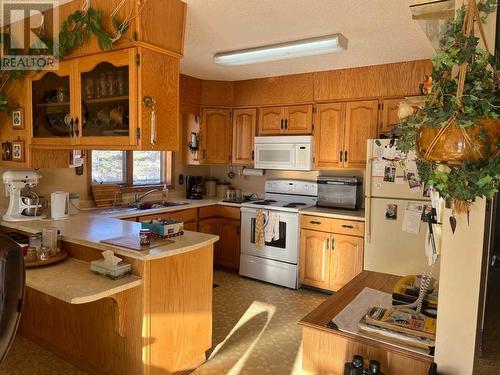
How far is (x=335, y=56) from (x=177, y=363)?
293cm

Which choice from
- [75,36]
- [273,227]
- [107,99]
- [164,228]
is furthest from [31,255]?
[273,227]

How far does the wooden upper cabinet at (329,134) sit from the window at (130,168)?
6.58 ft

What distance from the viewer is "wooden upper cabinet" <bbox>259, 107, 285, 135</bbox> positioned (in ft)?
14.4

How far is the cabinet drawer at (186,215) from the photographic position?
4066mm

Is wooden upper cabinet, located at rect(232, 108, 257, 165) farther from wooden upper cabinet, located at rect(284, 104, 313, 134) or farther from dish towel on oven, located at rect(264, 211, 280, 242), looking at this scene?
dish towel on oven, located at rect(264, 211, 280, 242)

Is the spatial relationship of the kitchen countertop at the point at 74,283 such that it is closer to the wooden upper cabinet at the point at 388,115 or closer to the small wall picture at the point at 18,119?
the small wall picture at the point at 18,119

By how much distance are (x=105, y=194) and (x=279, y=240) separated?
2.02 meters

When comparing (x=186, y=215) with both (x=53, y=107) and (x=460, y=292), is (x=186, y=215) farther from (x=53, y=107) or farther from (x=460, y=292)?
(x=460, y=292)

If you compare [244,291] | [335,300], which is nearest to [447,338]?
[335,300]

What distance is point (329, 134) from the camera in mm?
4082

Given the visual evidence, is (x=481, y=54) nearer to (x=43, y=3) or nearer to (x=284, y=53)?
(x=284, y=53)

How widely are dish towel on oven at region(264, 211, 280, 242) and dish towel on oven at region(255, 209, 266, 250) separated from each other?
0.06 meters

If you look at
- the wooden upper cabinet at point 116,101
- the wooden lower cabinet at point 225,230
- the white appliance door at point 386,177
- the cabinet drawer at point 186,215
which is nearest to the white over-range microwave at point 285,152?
the wooden lower cabinet at point 225,230

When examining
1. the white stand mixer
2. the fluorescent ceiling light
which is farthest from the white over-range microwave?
the white stand mixer
